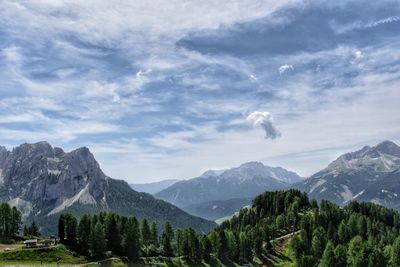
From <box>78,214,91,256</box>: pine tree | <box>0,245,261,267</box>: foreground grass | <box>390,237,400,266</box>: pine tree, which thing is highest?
<box>78,214,91,256</box>: pine tree

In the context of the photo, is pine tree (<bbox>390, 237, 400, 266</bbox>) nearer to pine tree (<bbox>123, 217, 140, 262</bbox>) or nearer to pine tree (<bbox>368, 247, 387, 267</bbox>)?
pine tree (<bbox>368, 247, 387, 267</bbox>)

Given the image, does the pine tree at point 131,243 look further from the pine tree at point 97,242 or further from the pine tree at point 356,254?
the pine tree at point 356,254

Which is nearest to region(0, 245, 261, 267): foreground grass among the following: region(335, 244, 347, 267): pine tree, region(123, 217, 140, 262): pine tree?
region(123, 217, 140, 262): pine tree

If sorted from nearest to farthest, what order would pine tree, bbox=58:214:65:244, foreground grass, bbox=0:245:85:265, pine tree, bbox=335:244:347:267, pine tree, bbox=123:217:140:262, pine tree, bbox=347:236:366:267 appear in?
foreground grass, bbox=0:245:85:265, pine tree, bbox=347:236:366:267, pine tree, bbox=335:244:347:267, pine tree, bbox=123:217:140:262, pine tree, bbox=58:214:65:244

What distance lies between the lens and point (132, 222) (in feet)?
655

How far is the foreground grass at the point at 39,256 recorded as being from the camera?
160875mm

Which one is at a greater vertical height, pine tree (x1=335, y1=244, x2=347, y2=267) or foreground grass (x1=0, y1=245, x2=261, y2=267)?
foreground grass (x1=0, y1=245, x2=261, y2=267)

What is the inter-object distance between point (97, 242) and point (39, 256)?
22.4 metres

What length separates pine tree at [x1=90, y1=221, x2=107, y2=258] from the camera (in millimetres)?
180875

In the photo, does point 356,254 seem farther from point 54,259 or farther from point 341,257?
point 54,259

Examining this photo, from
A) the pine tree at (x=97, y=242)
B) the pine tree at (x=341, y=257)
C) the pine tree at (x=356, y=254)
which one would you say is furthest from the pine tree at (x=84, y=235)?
the pine tree at (x=356, y=254)

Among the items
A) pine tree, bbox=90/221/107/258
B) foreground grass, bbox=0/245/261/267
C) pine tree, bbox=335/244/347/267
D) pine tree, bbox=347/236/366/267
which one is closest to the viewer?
foreground grass, bbox=0/245/261/267

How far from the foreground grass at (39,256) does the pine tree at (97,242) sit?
331 inches

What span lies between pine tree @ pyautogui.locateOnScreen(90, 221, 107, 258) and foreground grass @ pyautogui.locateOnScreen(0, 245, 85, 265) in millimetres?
8401
